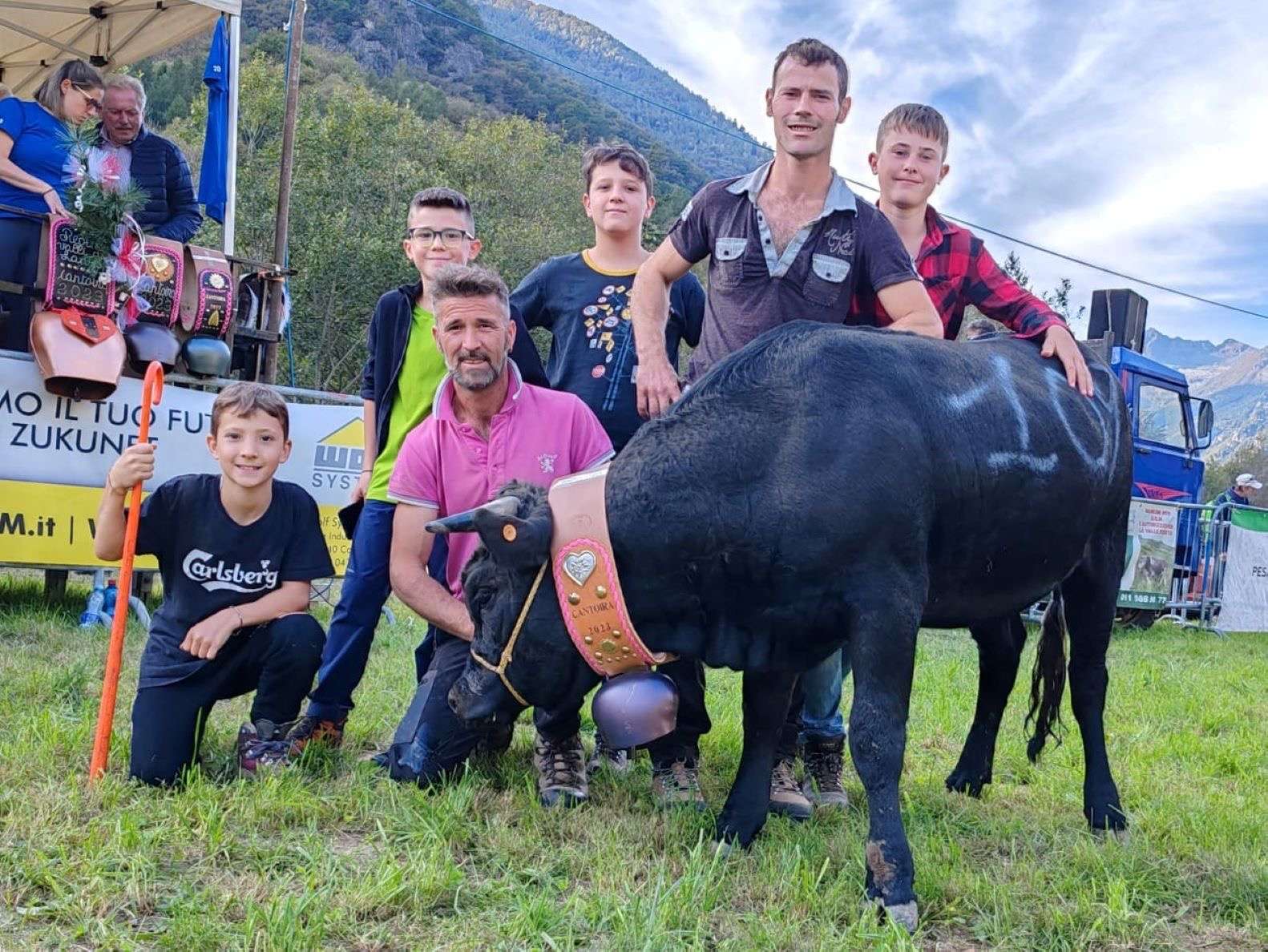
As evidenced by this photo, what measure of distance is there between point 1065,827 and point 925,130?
2540 mm

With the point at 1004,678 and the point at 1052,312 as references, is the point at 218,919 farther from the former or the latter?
the point at 1052,312

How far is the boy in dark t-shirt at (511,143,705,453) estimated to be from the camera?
13.8ft

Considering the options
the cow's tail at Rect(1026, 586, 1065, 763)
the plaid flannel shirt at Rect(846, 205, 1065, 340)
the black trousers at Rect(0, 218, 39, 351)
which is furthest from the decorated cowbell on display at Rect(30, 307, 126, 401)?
the cow's tail at Rect(1026, 586, 1065, 763)

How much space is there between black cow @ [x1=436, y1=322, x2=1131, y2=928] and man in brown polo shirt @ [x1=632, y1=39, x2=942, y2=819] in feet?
1.10

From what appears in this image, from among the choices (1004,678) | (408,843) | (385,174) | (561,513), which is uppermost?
(385,174)

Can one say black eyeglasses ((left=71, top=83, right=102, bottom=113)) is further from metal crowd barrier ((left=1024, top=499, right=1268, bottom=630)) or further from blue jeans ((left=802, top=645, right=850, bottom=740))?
metal crowd barrier ((left=1024, top=499, right=1268, bottom=630))

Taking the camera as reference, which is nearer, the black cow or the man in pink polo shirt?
the black cow

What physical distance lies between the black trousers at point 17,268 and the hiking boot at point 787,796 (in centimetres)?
540

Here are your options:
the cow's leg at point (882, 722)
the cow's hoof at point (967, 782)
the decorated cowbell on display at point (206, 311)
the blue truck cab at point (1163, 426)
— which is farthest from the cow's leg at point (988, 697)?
the blue truck cab at point (1163, 426)

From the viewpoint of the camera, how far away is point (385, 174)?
111 feet

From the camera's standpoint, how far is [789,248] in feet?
11.0

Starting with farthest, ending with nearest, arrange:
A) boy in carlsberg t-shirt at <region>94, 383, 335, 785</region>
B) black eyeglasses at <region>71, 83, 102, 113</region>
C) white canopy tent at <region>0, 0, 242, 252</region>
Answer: white canopy tent at <region>0, 0, 242, 252</region>, black eyeglasses at <region>71, 83, 102, 113</region>, boy in carlsberg t-shirt at <region>94, 383, 335, 785</region>

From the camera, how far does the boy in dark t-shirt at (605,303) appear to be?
4.21 metres

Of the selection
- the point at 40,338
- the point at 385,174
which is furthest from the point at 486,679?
the point at 385,174
